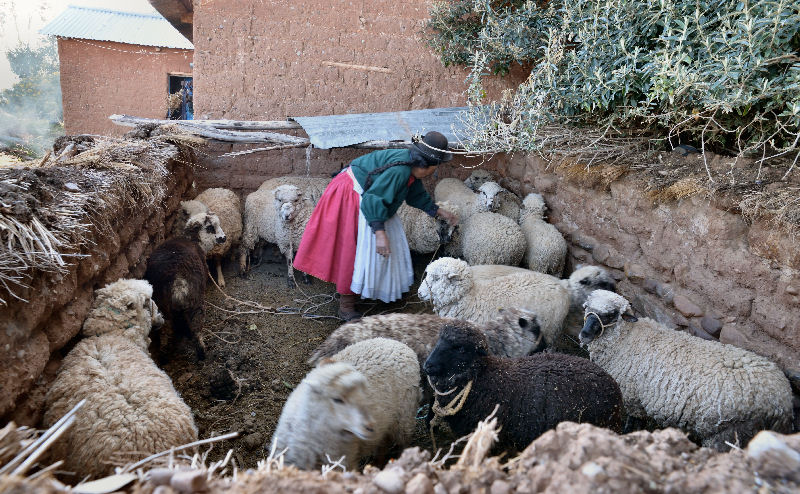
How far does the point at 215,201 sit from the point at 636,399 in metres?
5.44

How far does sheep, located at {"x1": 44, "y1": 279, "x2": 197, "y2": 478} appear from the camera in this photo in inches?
89.2

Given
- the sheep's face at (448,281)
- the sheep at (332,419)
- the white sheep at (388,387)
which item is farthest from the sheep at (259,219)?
the sheep at (332,419)

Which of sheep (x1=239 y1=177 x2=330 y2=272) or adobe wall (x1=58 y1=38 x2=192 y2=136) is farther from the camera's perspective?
adobe wall (x1=58 y1=38 x2=192 y2=136)

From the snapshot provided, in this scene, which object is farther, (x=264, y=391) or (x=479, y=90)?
(x=479, y=90)

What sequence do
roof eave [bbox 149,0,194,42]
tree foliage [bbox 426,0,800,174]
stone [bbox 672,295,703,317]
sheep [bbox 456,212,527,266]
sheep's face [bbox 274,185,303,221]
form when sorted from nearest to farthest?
tree foliage [bbox 426,0,800,174] → stone [bbox 672,295,703,317] → sheep [bbox 456,212,527,266] → sheep's face [bbox 274,185,303,221] → roof eave [bbox 149,0,194,42]

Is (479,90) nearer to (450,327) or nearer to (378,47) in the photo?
(378,47)

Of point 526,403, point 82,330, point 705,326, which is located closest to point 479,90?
point 705,326

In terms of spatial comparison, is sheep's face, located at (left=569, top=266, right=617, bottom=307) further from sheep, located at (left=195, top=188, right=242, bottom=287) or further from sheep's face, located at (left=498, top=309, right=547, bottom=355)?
sheep, located at (left=195, top=188, right=242, bottom=287)

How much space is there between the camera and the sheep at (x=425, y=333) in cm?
348

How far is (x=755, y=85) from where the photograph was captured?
309 cm

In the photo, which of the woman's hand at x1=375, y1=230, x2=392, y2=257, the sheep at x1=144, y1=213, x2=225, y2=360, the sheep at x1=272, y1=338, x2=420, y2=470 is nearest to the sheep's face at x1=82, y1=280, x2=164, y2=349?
the sheep at x1=144, y1=213, x2=225, y2=360

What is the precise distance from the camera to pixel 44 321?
8.55ft

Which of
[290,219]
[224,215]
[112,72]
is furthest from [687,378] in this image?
[112,72]

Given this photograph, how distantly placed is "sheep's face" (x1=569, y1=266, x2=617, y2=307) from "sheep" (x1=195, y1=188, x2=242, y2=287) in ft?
13.2
